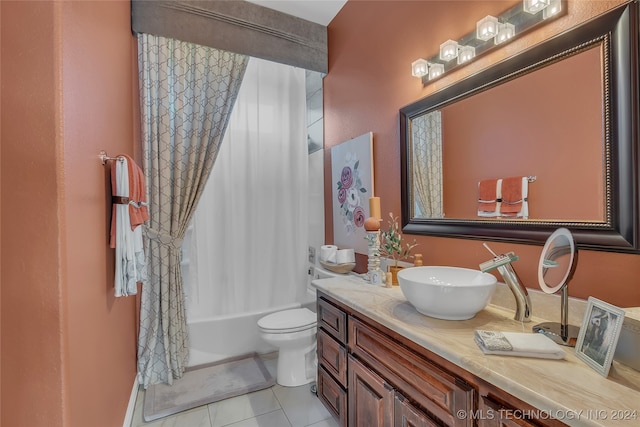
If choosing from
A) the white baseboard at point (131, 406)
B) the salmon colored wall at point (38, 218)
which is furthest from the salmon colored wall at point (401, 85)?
the white baseboard at point (131, 406)

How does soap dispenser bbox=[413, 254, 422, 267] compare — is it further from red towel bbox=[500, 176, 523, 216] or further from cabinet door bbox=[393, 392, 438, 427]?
cabinet door bbox=[393, 392, 438, 427]

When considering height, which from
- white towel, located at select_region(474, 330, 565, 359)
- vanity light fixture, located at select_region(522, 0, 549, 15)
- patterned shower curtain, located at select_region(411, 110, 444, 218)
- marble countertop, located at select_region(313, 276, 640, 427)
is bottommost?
marble countertop, located at select_region(313, 276, 640, 427)

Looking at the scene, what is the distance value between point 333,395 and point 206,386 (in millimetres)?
1091

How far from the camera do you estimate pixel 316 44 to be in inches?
107

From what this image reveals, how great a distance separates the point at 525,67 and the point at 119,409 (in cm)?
269

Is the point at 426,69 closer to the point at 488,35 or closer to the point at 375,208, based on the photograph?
the point at 488,35

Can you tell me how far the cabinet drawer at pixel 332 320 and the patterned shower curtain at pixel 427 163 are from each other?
2.53 ft

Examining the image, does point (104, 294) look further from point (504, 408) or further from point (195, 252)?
point (504, 408)

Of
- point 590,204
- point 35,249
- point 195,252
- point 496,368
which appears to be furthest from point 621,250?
point 195,252

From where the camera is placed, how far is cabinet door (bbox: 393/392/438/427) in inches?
39.6

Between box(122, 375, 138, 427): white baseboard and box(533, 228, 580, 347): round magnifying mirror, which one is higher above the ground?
box(533, 228, 580, 347): round magnifying mirror

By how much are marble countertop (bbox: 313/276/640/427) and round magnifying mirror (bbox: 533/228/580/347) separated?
7 cm

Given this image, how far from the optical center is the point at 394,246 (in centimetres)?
174

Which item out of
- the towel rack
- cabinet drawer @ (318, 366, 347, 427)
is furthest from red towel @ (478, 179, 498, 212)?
the towel rack
